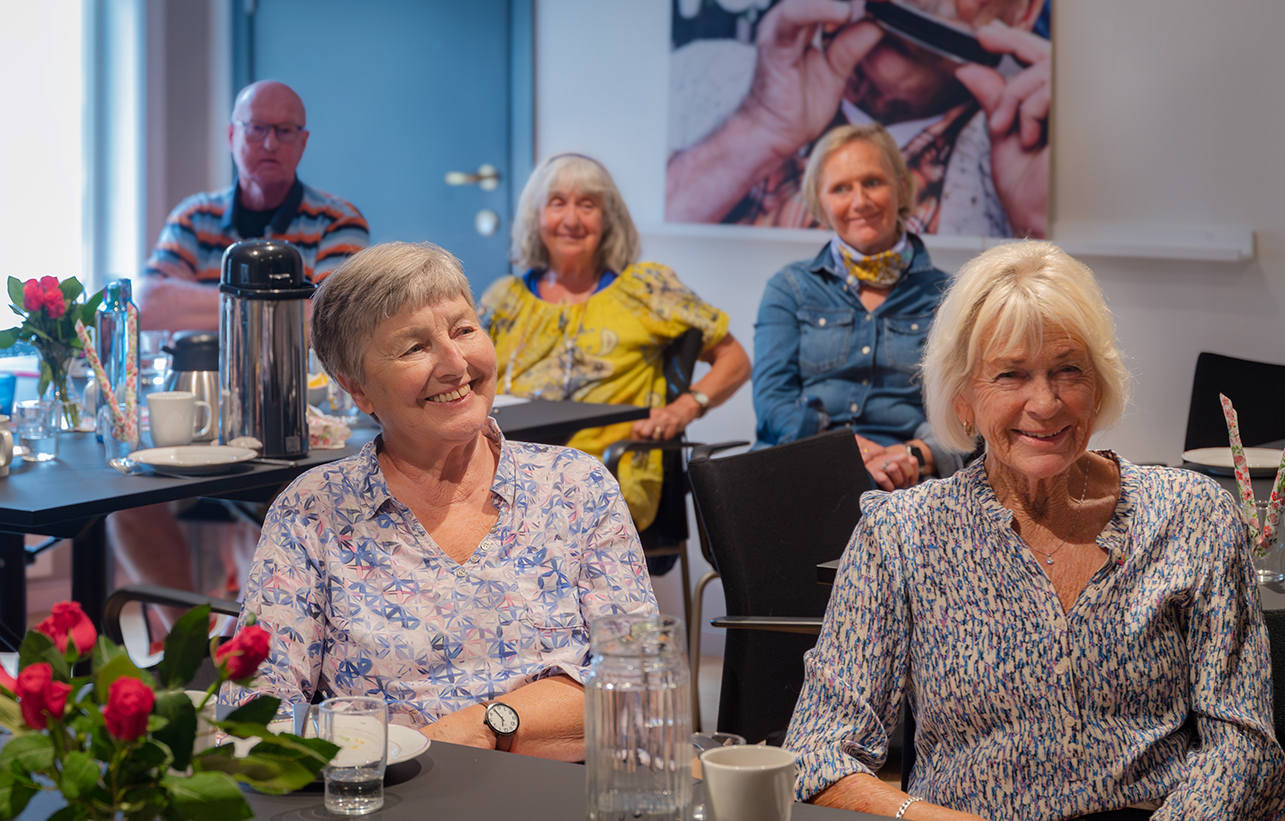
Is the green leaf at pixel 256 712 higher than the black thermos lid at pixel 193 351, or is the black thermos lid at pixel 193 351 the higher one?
the black thermos lid at pixel 193 351

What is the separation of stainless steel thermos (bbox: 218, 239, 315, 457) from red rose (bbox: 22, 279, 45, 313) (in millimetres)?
370

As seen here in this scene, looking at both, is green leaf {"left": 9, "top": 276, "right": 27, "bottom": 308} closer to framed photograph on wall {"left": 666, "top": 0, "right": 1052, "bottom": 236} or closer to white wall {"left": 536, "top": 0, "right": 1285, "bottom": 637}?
white wall {"left": 536, "top": 0, "right": 1285, "bottom": 637}

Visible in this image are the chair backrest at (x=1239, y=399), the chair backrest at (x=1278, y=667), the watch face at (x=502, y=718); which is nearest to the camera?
the watch face at (x=502, y=718)

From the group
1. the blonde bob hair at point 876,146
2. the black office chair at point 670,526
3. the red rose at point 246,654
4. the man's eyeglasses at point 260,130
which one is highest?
the man's eyeglasses at point 260,130

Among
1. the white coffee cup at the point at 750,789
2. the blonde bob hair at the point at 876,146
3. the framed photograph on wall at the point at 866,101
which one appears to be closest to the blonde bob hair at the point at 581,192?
the blonde bob hair at the point at 876,146

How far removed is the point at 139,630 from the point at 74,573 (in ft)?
5.14

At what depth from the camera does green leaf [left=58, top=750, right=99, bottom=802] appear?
2.55 ft

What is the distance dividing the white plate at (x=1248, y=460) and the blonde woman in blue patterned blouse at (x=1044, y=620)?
1.10m

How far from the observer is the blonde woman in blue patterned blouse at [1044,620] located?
1.39 m

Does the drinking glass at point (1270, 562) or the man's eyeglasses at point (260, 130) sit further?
the man's eyeglasses at point (260, 130)

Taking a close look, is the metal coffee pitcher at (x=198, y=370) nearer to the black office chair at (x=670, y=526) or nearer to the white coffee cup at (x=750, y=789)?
the black office chair at (x=670, y=526)

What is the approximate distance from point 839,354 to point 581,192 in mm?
859

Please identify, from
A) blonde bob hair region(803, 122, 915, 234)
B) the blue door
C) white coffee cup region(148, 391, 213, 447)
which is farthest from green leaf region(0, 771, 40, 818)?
the blue door

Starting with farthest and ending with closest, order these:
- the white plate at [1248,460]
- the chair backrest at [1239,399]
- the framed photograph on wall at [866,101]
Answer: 1. the framed photograph on wall at [866,101]
2. the chair backrest at [1239,399]
3. the white plate at [1248,460]
